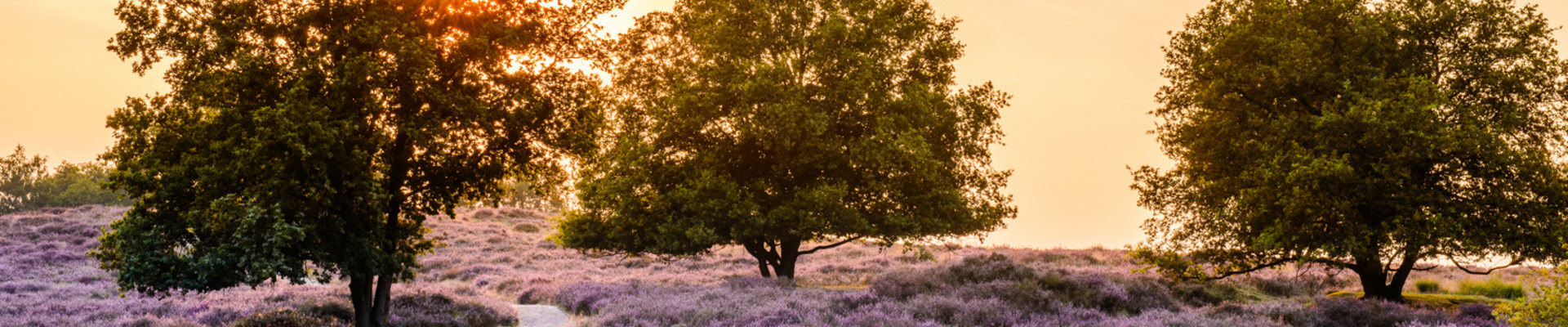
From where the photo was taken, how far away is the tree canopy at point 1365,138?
62.2 feet

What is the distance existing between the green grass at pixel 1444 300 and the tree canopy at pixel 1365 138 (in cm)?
71

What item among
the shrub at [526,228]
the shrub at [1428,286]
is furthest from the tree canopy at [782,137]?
the shrub at [526,228]

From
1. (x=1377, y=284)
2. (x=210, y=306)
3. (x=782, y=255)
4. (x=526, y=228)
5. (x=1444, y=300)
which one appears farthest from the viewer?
(x=526, y=228)

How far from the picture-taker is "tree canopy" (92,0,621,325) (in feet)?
51.0

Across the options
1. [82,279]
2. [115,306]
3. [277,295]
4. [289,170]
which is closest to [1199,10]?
[289,170]

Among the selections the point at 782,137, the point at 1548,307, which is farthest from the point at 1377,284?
the point at 782,137

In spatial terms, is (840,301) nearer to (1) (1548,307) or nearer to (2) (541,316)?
(2) (541,316)

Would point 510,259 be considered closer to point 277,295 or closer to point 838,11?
point 277,295

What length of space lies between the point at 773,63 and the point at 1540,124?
61.6ft

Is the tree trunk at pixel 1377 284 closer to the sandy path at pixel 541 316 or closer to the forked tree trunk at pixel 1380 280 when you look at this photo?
the forked tree trunk at pixel 1380 280

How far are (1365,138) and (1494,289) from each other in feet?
34.6

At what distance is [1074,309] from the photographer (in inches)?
776

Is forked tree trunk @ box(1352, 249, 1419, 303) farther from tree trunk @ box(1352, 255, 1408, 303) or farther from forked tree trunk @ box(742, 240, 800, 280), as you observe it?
forked tree trunk @ box(742, 240, 800, 280)

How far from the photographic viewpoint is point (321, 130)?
601 inches
